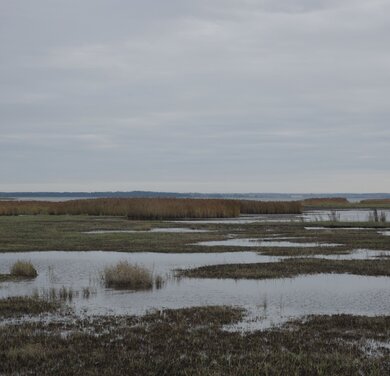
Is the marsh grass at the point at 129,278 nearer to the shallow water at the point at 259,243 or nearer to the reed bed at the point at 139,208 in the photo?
the shallow water at the point at 259,243

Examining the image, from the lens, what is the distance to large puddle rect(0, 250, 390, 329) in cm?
1582

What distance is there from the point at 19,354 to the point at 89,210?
193 ft

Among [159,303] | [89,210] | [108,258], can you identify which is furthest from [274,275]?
[89,210]

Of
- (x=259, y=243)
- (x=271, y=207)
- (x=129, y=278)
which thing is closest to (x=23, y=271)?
(x=129, y=278)

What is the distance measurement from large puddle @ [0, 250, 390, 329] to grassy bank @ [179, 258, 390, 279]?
78 centimetres

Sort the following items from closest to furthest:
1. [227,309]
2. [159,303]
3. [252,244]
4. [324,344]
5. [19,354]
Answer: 1. [19,354]
2. [324,344]
3. [227,309]
4. [159,303]
5. [252,244]

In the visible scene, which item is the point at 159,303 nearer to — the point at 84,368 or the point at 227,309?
the point at 227,309

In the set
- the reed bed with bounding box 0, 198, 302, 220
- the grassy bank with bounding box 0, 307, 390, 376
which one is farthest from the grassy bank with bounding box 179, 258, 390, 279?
the reed bed with bounding box 0, 198, 302, 220

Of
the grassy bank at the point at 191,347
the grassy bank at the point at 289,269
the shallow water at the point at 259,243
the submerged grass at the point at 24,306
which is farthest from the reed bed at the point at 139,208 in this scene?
the grassy bank at the point at 191,347

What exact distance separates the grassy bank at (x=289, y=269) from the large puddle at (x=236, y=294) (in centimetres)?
78

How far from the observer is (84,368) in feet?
34.5

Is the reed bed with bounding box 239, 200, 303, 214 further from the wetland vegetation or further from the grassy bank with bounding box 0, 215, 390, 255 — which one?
the wetland vegetation

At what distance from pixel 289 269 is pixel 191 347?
11.7 metres

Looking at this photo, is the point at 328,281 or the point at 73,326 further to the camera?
the point at 328,281
